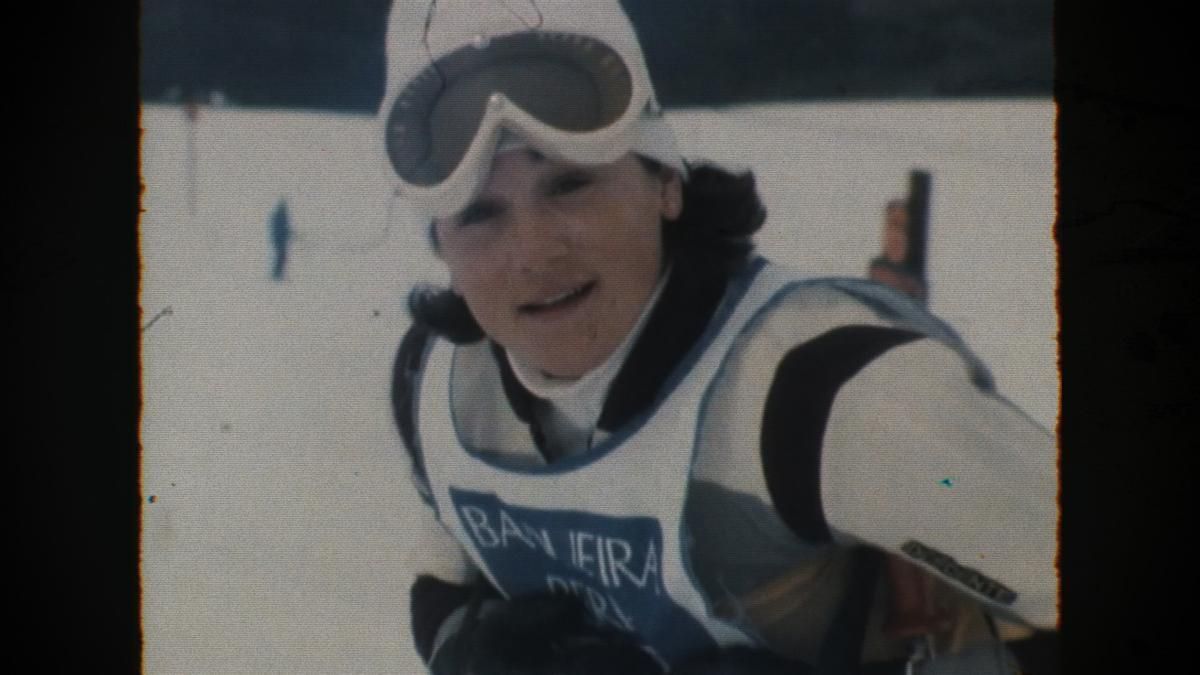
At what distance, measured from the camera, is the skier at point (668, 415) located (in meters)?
1.23

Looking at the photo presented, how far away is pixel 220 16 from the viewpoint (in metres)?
1.37

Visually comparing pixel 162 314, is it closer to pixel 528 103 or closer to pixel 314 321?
pixel 314 321

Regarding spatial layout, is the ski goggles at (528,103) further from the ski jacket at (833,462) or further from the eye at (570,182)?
the ski jacket at (833,462)

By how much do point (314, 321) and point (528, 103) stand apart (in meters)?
0.41

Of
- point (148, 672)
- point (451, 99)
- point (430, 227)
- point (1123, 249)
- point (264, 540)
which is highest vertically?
point (451, 99)

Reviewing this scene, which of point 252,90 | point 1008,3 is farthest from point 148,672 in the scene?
point 1008,3

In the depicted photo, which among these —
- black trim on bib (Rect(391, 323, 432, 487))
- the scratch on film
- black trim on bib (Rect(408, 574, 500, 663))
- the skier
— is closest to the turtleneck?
the skier

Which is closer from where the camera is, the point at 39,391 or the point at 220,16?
the point at 220,16

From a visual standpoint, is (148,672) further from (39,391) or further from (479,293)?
(479,293)

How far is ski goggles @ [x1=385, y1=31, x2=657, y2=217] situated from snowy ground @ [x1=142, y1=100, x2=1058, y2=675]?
0.08 m

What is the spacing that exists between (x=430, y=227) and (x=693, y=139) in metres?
0.36

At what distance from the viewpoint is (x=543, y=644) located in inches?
52.1

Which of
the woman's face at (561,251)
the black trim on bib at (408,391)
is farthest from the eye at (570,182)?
the black trim on bib at (408,391)

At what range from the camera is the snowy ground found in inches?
51.8
